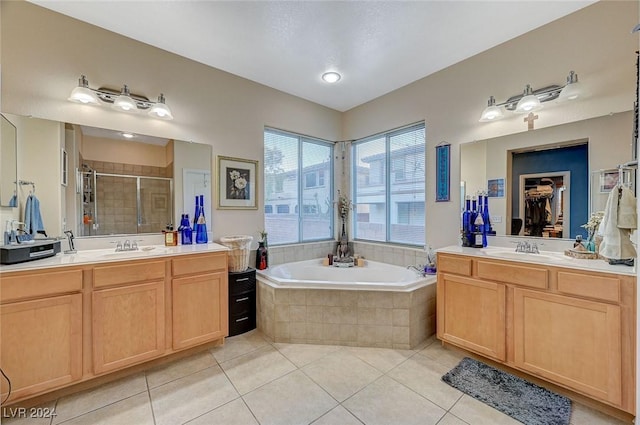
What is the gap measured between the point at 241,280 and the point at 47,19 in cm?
264

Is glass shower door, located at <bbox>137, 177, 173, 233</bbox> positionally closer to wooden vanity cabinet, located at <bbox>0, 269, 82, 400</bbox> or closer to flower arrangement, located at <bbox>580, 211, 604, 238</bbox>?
wooden vanity cabinet, located at <bbox>0, 269, 82, 400</bbox>

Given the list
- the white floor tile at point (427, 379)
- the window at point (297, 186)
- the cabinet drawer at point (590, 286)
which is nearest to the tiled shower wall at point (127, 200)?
the window at point (297, 186)

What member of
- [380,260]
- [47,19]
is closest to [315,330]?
[380,260]

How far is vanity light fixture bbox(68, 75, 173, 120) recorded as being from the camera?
2131 mm

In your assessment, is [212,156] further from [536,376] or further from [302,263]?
[536,376]

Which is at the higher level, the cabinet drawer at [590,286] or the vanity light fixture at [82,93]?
the vanity light fixture at [82,93]

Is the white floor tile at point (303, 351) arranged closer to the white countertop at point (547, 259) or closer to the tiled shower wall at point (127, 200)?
the white countertop at point (547, 259)

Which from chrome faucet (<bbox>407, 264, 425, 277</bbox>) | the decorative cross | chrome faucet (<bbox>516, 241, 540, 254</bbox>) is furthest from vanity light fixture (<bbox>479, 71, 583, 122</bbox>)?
chrome faucet (<bbox>407, 264, 425, 277</bbox>)

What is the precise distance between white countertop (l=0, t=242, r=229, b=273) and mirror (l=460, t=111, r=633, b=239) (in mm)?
2666

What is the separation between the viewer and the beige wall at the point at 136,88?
1970mm

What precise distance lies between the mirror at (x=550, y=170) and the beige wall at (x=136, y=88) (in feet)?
7.63

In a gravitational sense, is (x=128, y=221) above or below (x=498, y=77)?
below

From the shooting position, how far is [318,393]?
1.82 meters

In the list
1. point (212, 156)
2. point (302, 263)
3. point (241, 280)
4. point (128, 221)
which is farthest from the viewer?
point (302, 263)
